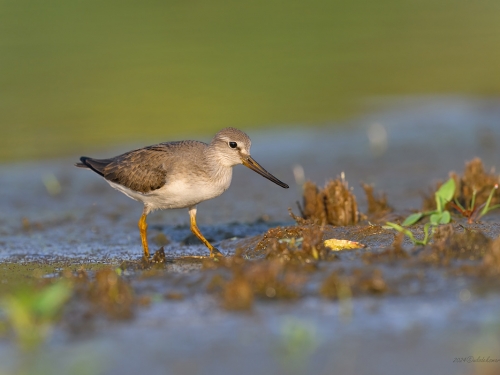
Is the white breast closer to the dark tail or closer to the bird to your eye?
the bird

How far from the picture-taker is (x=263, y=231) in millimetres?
8648

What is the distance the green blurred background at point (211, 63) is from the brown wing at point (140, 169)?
186 inches

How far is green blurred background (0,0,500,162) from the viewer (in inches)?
568

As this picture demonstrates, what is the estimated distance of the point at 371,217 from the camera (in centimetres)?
826

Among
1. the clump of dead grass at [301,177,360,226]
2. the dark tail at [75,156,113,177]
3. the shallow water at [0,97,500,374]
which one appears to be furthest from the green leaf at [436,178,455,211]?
the dark tail at [75,156,113,177]

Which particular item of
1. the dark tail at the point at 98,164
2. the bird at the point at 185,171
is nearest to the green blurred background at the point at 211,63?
the dark tail at the point at 98,164

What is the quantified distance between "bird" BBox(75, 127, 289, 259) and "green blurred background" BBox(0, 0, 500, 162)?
5186 mm

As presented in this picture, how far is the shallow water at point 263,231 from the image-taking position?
411 centimetres

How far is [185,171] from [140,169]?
590mm

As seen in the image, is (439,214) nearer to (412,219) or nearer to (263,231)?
(412,219)

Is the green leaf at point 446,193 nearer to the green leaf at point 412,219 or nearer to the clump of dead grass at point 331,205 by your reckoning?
the green leaf at point 412,219

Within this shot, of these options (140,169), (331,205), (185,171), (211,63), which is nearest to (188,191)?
(185,171)

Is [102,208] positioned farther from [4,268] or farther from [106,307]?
[106,307]

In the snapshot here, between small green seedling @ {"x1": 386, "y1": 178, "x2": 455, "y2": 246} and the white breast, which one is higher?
the white breast
